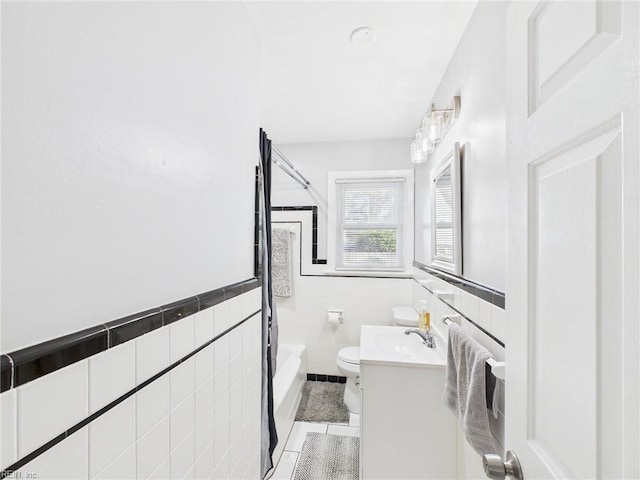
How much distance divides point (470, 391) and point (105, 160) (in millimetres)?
1367

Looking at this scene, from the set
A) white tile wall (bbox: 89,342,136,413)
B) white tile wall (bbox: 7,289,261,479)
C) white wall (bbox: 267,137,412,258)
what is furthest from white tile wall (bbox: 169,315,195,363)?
white wall (bbox: 267,137,412,258)

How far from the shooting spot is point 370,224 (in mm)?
A: 3051

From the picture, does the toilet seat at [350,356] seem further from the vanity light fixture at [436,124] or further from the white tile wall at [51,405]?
the white tile wall at [51,405]

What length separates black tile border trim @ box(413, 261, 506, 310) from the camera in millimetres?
1076

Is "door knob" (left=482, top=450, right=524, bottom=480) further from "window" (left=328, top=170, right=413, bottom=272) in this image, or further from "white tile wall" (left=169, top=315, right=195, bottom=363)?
"window" (left=328, top=170, right=413, bottom=272)

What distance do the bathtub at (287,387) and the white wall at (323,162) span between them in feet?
3.25

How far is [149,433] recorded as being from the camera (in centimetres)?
72

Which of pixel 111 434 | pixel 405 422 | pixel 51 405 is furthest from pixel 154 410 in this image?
pixel 405 422

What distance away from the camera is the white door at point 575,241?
40cm

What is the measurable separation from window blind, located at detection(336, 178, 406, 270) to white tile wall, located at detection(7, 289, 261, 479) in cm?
184

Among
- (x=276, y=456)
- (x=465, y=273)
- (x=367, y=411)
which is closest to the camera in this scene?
(x=465, y=273)

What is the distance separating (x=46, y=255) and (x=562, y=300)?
2.93 ft

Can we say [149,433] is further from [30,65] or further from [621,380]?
[621,380]

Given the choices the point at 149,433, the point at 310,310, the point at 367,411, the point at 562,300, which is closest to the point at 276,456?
the point at 367,411
